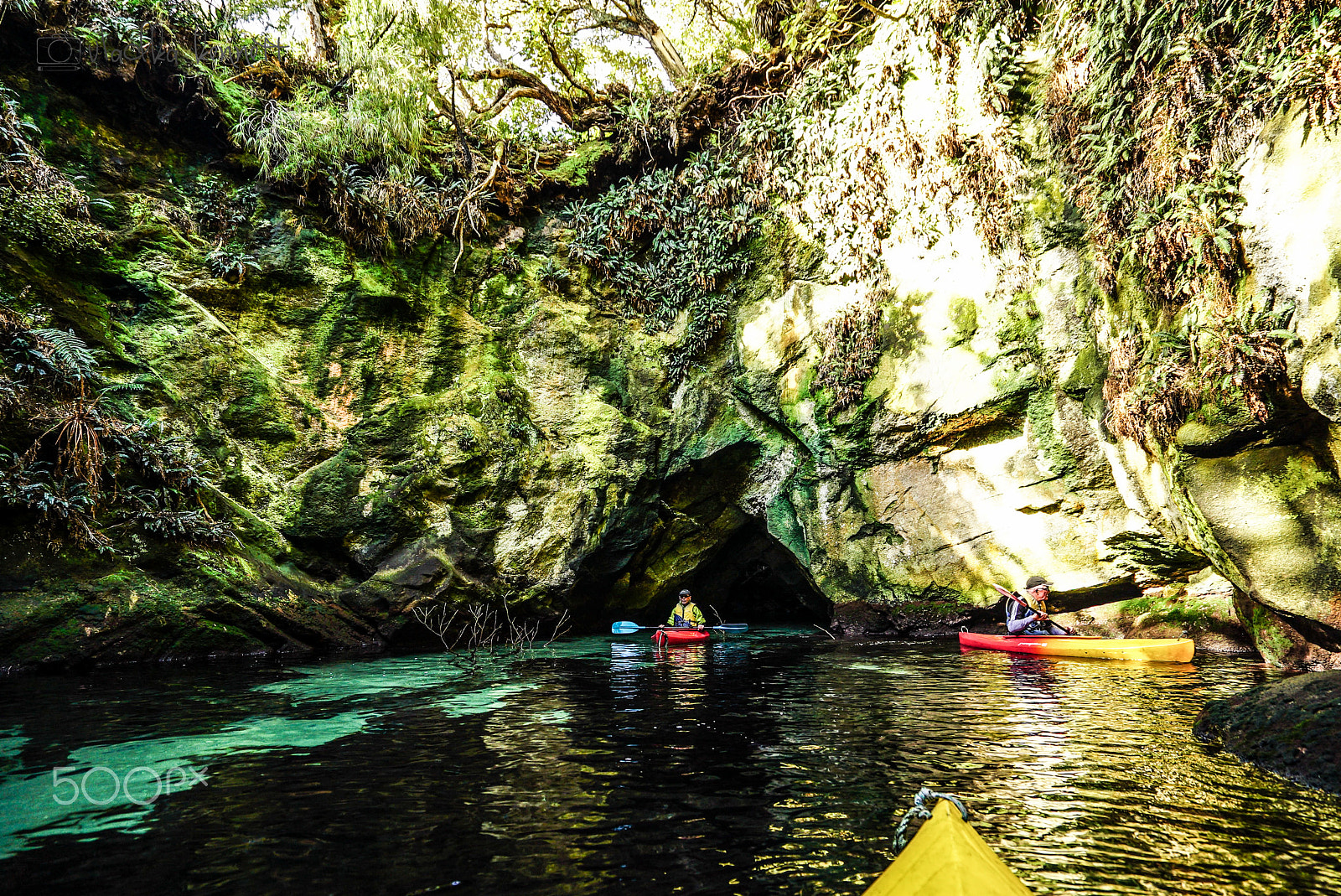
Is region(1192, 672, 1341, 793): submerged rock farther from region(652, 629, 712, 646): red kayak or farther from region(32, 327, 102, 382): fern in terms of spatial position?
region(32, 327, 102, 382): fern

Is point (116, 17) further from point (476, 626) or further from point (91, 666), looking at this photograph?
point (476, 626)

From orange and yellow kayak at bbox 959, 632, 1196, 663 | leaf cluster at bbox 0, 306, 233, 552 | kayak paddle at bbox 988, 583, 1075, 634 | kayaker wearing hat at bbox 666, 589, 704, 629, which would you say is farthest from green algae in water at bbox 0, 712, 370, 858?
kayak paddle at bbox 988, 583, 1075, 634

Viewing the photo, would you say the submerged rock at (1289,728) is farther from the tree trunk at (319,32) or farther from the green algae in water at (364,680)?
the tree trunk at (319,32)

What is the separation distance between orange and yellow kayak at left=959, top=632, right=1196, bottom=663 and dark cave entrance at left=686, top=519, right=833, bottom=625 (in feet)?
12.5

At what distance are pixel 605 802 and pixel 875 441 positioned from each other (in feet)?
32.0

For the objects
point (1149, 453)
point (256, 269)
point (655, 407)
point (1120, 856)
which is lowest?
point (1120, 856)

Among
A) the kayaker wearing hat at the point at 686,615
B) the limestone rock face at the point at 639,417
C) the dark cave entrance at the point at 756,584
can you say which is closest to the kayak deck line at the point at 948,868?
the limestone rock face at the point at 639,417

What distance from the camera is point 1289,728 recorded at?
Result: 432 centimetres

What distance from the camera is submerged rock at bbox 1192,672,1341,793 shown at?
3.99m

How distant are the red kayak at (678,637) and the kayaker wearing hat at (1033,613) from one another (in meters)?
5.20

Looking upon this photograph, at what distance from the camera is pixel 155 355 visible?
10859mm

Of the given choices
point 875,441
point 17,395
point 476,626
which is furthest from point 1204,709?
point 17,395

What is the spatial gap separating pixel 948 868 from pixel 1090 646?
911 cm

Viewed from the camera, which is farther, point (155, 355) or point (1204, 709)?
point (155, 355)
